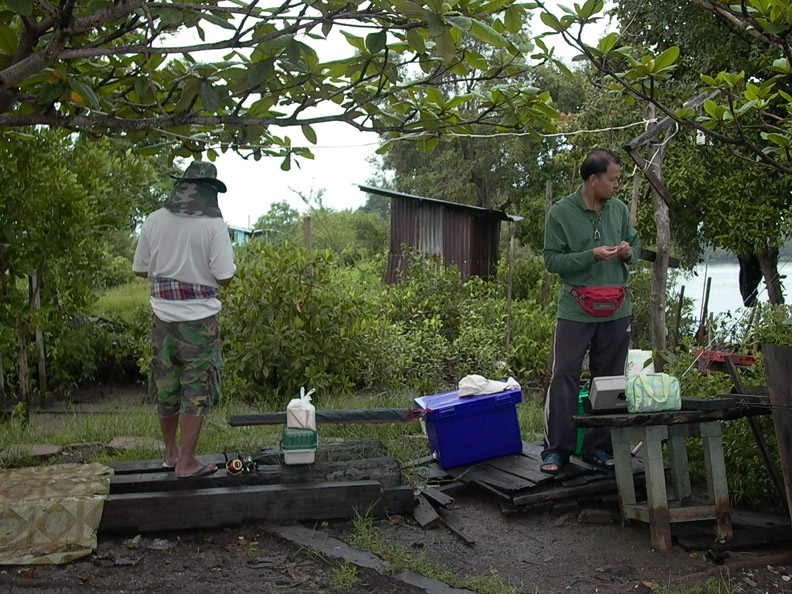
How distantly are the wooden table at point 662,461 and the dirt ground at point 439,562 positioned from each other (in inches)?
7.2

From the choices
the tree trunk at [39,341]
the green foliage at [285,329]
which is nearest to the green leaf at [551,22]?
the green foliage at [285,329]

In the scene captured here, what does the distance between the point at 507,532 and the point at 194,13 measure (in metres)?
3.55

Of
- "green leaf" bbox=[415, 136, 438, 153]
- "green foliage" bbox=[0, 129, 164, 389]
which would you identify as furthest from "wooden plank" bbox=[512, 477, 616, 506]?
"green foliage" bbox=[0, 129, 164, 389]

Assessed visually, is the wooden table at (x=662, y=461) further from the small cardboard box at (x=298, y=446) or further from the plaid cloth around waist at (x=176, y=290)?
the plaid cloth around waist at (x=176, y=290)

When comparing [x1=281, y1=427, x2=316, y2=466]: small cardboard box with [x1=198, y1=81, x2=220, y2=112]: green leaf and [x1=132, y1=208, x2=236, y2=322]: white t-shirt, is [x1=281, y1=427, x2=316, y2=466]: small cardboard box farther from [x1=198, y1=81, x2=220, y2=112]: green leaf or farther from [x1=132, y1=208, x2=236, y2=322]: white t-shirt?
[x1=198, y1=81, x2=220, y2=112]: green leaf

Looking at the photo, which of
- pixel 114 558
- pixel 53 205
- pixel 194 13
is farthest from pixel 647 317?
pixel 194 13

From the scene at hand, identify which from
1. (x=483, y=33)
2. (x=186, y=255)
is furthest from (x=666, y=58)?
(x=186, y=255)

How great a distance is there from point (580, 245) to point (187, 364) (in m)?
2.61

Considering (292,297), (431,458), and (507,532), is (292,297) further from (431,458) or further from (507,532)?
(507,532)

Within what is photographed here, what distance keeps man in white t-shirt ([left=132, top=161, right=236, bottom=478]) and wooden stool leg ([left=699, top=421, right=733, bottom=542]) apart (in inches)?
117

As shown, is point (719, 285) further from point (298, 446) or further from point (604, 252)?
point (298, 446)

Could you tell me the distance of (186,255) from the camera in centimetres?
474

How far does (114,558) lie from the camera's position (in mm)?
4363

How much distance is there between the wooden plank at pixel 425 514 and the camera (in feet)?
16.4
